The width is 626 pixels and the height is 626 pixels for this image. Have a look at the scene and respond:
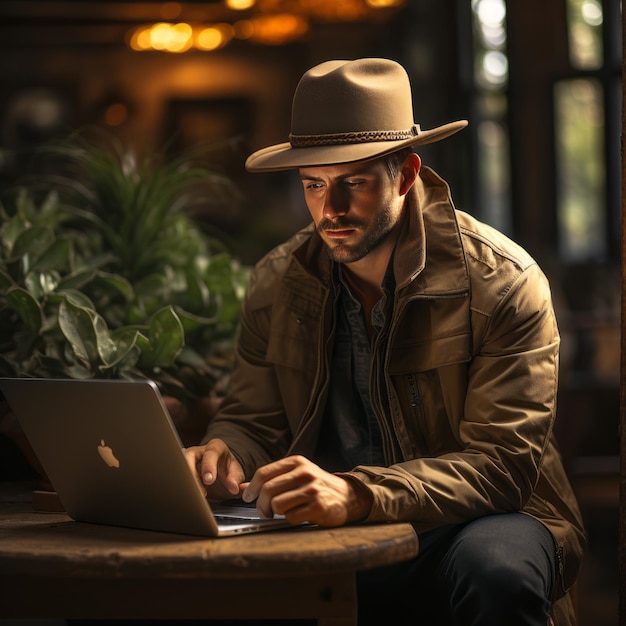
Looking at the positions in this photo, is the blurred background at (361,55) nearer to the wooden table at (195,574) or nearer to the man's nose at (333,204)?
the man's nose at (333,204)

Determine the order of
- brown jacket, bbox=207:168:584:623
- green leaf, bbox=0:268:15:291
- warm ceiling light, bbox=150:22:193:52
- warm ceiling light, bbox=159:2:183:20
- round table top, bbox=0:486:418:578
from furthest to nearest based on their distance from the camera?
warm ceiling light, bbox=150:22:193:52
warm ceiling light, bbox=159:2:183:20
green leaf, bbox=0:268:15:291
brown jacket, bbox=207:168:584:623
round table top, bbox=0:486:418:578

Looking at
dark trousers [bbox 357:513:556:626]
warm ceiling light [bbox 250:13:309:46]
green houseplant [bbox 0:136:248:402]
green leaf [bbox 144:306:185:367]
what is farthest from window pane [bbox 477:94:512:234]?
dark trousers [bbox 357:513:556:626]

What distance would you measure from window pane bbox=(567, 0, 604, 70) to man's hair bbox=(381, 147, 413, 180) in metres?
6.61

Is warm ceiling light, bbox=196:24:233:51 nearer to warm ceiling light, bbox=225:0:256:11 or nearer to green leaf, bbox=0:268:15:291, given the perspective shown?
warm ceiling light, bbox=225:0:256:11

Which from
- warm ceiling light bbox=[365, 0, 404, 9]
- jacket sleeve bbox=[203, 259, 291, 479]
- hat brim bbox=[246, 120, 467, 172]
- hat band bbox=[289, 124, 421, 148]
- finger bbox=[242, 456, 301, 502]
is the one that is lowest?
jacket sleeve bbox=[203, 259, 291, 479]

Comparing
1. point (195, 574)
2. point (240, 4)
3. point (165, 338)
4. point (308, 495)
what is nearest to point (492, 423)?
point (308, 495)

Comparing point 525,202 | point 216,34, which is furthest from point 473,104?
point 216,34

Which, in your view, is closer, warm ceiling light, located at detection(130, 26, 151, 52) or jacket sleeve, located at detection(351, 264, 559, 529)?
jacket sleeve, located at detection(351, 264, 559, 529)

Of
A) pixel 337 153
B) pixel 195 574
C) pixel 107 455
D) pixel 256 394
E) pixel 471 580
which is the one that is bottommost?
pixel 471 580

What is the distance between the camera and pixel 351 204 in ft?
7.30

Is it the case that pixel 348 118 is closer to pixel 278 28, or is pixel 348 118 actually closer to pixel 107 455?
pixel 107 455

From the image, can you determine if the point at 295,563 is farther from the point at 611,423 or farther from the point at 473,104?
the point at 473,104

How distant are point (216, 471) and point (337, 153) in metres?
0.66

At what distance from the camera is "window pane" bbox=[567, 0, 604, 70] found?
333 inches
